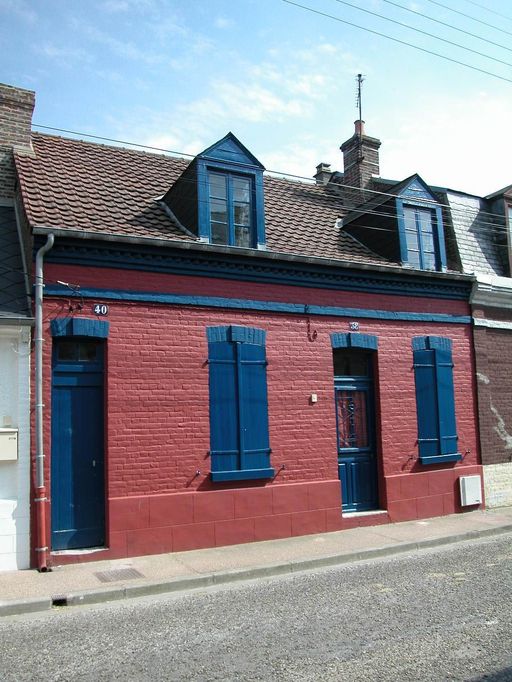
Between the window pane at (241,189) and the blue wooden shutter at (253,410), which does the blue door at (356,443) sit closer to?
the blue wooden shutter at (253,410)

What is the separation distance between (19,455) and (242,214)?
5.43 metres

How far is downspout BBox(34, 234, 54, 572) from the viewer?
27.5 ft

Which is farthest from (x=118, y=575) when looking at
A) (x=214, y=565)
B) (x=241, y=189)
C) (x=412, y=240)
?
(x=412, y=240)

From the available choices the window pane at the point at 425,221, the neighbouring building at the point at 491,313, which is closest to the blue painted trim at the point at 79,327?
the window pane at the point at 425,221

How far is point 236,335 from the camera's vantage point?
1045 centimetres

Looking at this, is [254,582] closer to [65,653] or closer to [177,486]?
[177,486]

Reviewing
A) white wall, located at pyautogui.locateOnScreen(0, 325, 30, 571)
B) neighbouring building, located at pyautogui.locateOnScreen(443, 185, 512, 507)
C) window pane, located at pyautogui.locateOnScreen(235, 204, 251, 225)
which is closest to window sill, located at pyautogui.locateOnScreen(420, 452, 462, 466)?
neighbouring building, located at pyautogui.locateOnScreen(443, 185, 512, 507)

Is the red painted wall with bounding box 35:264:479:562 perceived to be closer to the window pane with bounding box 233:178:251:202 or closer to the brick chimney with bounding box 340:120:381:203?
the window pane with bounding box 233:178:251:202

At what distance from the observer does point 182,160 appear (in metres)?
13.8

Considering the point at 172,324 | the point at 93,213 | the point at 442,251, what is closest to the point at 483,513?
the point at 442,251

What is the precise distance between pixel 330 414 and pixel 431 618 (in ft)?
17.1

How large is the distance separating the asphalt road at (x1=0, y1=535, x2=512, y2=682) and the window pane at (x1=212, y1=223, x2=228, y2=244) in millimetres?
5525

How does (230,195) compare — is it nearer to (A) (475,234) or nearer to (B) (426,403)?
(B) (426,403)

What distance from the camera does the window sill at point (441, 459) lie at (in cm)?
1216
